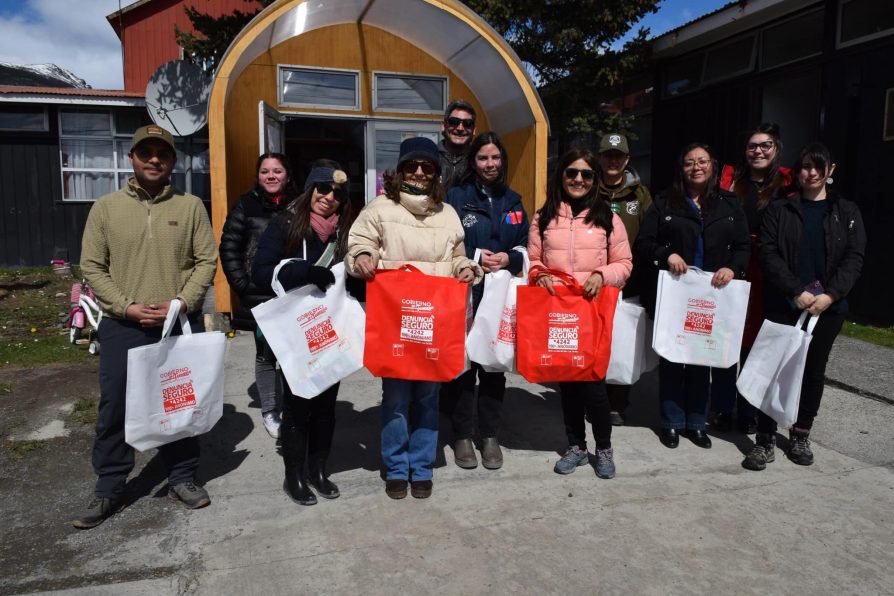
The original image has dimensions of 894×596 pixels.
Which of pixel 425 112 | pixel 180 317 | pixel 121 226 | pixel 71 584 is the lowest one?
pixel 71 584

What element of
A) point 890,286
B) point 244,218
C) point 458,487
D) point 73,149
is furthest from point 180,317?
point 73,149

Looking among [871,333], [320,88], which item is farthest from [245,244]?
[871,333]

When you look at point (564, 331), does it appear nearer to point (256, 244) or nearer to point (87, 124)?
point (256, 244)

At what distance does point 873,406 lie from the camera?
203 inches

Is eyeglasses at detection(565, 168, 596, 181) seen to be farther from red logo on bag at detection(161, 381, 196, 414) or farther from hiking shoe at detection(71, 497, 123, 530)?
hiking shoe at detection(71, 497, 123, 530)

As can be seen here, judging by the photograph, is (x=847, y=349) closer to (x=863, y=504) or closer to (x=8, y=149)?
(x=863, y=504)

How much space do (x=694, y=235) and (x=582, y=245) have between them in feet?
2.80

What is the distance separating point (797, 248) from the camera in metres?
3.94

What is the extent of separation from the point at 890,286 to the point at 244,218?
7564 mm

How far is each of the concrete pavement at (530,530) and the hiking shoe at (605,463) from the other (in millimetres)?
56

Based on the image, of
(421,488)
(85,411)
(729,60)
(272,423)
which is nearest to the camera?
(421,488)

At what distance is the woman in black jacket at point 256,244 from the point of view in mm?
4293

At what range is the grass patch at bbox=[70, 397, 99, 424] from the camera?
4854 mm

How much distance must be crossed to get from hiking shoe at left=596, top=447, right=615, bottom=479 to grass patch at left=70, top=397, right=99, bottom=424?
11.5 feet
